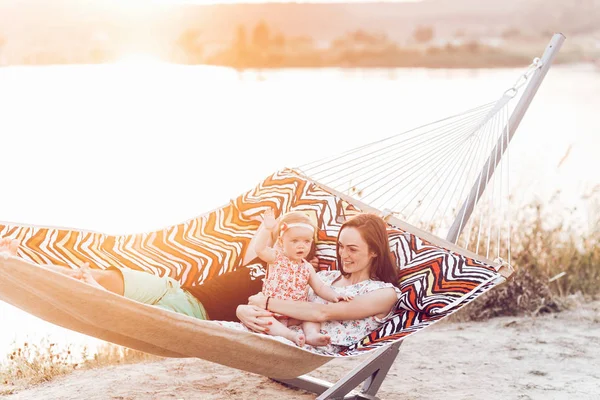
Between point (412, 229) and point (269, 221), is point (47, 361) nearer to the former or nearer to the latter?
point (269, 221)

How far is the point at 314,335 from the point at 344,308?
12 centimetres

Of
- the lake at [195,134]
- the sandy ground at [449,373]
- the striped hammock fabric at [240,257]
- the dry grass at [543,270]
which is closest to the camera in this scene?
the striped hammock fabric at [240,257]

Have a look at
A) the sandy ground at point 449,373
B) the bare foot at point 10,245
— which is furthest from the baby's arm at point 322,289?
the bare foot at point 10,245

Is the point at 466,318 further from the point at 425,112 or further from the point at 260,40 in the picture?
the point at 260,40

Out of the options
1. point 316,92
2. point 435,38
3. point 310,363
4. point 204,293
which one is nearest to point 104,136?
point 316,92

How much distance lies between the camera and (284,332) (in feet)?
7.47

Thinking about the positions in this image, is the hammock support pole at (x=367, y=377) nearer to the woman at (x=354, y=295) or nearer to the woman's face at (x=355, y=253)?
the woman at (x=354, y=295)

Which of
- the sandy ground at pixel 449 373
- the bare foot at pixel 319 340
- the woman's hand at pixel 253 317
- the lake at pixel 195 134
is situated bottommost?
the sandy ground at pixel 449 373

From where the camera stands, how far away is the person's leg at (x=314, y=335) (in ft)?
7.51

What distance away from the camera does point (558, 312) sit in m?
3.58

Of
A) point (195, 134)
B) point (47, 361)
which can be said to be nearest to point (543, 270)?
point (47, 361)

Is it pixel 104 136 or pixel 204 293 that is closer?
pixel 204 293

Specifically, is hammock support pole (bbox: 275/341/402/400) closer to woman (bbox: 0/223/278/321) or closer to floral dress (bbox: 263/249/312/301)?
floral dress (bbox: 263/249/312/301)

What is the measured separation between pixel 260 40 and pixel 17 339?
10.2 m
